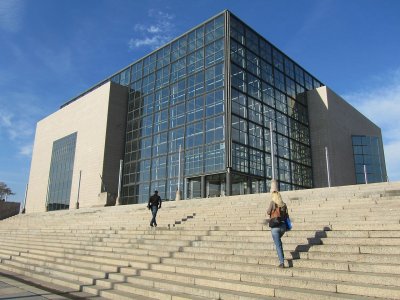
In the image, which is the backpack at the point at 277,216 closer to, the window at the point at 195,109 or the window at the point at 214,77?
the window at the point at 214,77

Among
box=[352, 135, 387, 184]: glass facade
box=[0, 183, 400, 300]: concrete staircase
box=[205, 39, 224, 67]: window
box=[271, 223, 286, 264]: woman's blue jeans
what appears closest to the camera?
box=[0, 183, 400, 300]: concrete staircase

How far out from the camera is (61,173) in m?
53.2

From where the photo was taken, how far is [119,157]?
4706 centimetres

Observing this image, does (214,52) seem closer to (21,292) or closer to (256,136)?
(256,136)

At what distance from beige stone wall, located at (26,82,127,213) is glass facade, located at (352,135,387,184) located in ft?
109

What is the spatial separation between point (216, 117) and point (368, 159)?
2689 cm

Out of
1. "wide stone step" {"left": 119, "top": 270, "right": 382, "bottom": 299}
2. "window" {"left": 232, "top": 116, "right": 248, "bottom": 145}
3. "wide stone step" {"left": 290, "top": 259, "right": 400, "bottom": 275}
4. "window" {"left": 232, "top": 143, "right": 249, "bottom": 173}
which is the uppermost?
"window" {"left": 232, "top": 116, "right": 248, "bottom": 145}

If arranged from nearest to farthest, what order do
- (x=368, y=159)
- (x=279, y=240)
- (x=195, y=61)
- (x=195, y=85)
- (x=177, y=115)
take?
(x=279, y=240) → (x=195, y=85) → (x=195, y=61) → (x=177, y=115) → (x=368, y=159)

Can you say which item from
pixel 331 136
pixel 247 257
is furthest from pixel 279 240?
pixel 331 136

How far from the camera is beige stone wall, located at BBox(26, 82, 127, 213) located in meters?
46.0

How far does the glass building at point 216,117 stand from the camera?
3609cm

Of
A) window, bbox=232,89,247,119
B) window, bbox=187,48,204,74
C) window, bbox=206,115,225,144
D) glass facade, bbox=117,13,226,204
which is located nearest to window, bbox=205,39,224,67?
glass facade, bbox=117,13,226,204

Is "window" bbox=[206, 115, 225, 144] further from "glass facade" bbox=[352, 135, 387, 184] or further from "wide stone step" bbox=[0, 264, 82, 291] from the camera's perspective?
"wide stone step" bbox=[0, 264, 82, 291]

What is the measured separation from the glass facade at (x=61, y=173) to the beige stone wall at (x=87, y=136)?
4.06 ft
